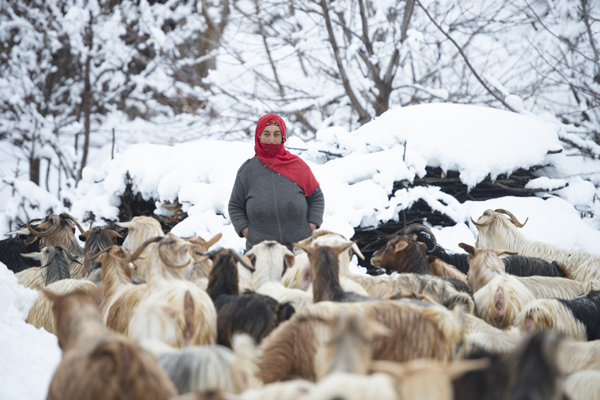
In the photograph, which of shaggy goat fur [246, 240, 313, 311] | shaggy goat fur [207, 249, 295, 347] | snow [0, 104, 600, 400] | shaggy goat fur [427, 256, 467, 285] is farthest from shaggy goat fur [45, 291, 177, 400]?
snow [0, 104, 600, 400]

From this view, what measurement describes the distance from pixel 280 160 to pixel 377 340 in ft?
9.44

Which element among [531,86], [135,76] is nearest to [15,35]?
[135,76]

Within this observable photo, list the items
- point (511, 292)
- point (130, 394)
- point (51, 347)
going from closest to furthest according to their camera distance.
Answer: point (130, 394), point (51, 347), point (511, 292)

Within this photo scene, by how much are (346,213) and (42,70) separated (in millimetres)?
11102

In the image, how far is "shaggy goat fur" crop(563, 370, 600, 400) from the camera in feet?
7.88

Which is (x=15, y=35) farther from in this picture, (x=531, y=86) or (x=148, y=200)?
(x=531, y=86)

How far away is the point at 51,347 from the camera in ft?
11.0

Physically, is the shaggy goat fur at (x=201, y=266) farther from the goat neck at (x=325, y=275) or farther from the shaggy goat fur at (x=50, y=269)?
the shaggy goat fur at (x=50, y=269)

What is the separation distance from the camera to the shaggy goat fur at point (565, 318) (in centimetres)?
354

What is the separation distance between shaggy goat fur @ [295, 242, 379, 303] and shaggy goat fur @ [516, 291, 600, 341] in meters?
1.07

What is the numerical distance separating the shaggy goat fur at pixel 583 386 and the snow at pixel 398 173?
3.99 m

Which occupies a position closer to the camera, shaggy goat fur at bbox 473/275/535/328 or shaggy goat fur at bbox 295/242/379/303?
shaggy goat fur at bbox 295/242/379/303

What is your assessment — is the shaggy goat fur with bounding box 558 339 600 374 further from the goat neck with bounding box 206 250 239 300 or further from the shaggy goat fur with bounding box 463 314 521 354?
the goat neck with bounding box 206 250 239 300

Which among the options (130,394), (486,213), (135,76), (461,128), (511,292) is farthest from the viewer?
(135,76)
